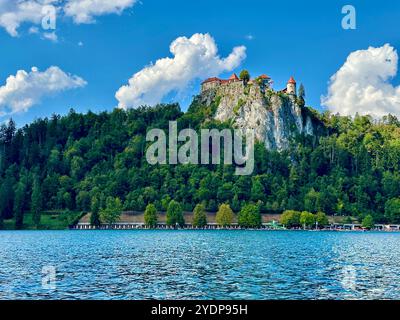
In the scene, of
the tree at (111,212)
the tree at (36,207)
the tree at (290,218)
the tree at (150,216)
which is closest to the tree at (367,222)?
the tree at (290,218)

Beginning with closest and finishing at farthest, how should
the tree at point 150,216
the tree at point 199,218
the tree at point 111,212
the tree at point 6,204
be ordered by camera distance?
the tree at point 150,216 < the tree at point 199,218 < the tree at point 111,212 < the tree at point 6,204

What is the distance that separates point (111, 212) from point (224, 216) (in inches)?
1503

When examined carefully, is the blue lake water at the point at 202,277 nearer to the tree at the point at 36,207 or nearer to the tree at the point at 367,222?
the tree at the point at 36,207

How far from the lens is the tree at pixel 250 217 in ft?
628

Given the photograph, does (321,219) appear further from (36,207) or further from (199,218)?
(36,207)

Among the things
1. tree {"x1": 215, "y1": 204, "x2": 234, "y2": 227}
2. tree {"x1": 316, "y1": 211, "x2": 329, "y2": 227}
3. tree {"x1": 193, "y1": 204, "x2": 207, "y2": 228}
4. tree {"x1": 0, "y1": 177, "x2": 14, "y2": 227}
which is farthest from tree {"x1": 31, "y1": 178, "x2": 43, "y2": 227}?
tree {"x1": 316, "y1": 211, "x2": 329, "y2": 227}

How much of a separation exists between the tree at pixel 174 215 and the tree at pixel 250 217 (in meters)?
19.8

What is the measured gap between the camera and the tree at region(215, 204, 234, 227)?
192 m
